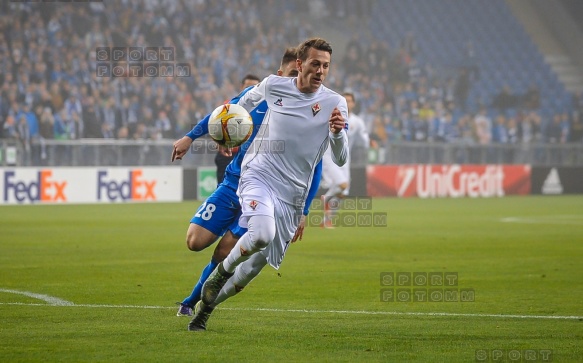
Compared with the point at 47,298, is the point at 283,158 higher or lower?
higher

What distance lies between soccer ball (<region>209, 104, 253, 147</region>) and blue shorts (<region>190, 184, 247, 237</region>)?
2.22ft

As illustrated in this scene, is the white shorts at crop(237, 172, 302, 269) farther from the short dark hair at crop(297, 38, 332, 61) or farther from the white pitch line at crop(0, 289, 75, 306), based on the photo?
the white pitch line at crop(0, 289, 75, 306)

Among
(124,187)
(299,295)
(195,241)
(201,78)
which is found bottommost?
(299,295)

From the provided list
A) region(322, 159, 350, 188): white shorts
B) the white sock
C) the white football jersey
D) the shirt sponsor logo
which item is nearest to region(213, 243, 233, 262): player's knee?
the white sock

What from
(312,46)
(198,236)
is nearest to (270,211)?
(198,236)

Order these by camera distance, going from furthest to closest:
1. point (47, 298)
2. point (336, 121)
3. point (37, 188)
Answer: point (37, 188) → point (47, 298) → point (336, 121)

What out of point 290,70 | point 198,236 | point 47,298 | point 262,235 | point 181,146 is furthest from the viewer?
point 47,298

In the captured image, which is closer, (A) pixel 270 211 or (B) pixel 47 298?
(A) pixel 270 211

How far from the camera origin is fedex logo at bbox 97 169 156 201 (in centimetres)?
2623

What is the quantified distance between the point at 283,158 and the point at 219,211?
831 mm

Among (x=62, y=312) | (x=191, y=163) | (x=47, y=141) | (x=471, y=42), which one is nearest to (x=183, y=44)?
(x=191, y=163)

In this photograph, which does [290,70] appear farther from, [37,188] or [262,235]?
[37,188]

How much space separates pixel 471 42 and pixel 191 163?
16186 millimetres

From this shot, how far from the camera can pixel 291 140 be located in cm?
764
